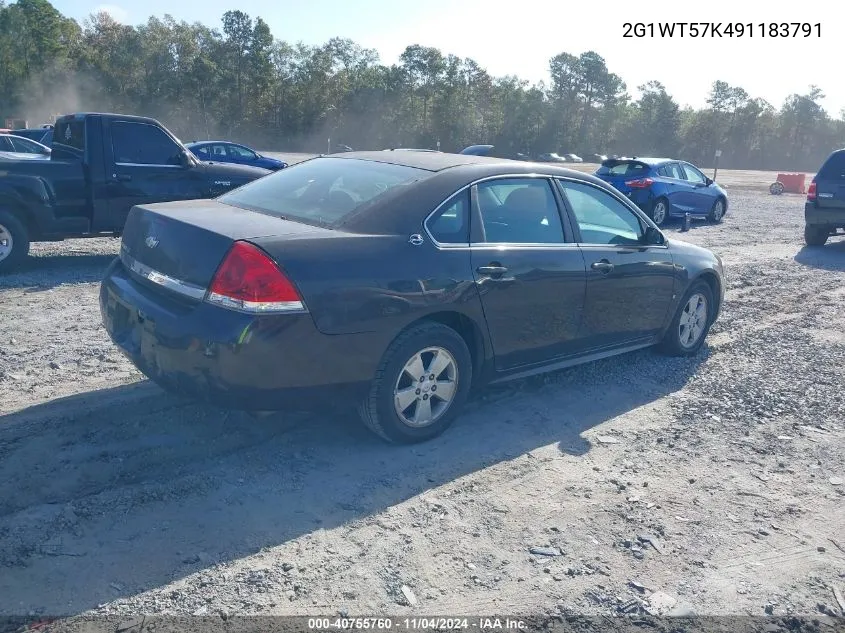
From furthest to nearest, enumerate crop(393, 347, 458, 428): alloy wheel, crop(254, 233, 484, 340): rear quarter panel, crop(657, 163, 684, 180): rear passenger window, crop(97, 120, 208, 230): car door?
crop(657, 163, 684, 180): rear passenger window < crop(97, 120, 208, 230): car door < crop(393, 347, 458, 428): alloy wheel < crop(254, 233, 484, 340): rear quarter panel

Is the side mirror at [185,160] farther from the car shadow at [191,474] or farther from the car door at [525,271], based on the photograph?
the car door at [525,271]

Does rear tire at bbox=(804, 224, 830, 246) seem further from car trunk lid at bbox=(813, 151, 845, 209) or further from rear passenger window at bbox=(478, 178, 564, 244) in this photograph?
rear passenger window at bbox=(478, 178, 564, 244)

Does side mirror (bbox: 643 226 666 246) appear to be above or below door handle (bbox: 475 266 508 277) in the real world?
above

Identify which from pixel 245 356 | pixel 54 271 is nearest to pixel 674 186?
pixel 54 271

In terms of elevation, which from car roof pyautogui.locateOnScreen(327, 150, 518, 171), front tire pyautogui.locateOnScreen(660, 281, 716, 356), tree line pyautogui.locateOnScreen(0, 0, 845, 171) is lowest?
front tire pyautogui.locateOnScreen(660, 281, 716, 356)

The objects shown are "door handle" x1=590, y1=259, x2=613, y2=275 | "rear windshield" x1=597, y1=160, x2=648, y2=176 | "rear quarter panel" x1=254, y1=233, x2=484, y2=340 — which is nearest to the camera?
"rear quarter panel" x1=254, y1=233, x2=484, y2=340

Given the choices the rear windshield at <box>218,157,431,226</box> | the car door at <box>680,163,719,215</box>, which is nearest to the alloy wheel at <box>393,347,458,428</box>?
the rear windshield at <box>218,157,431,226</box>

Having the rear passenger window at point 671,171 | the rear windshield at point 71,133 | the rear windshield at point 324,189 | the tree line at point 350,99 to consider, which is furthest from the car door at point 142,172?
the tree line at point 350,99

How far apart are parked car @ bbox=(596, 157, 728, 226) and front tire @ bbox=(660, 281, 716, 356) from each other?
9.86 meters

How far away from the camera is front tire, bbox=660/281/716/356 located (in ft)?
21.3

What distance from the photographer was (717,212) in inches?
727

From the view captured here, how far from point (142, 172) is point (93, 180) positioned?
2.04 ft

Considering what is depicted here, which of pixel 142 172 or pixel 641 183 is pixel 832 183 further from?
pixel 142 172

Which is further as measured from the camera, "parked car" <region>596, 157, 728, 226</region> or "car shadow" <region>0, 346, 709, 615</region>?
"parked car" <region>596, 157, 728, 226</region>
